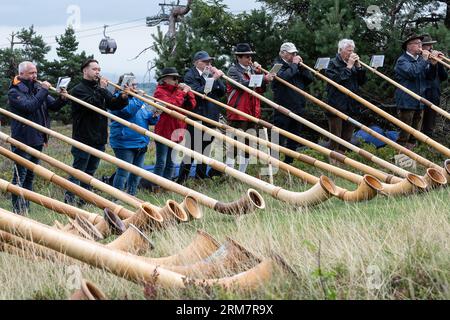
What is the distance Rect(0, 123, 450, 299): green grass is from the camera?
4.47 m

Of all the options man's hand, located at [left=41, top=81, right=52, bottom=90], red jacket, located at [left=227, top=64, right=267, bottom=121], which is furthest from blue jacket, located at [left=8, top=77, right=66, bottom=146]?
red jacket, located at [left=227, top=64, right=267, bottom=121]

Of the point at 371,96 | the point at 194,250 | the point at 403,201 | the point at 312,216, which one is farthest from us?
the point at 371,96

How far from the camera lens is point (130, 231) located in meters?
5.86

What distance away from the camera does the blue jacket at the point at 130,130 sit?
34.0 ft

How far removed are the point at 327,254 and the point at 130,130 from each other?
5.58 m

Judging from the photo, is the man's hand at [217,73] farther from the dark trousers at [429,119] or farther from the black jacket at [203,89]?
the dark trousers at [429,119]

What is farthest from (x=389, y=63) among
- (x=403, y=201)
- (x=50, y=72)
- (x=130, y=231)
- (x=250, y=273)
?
(x=50, y=72)

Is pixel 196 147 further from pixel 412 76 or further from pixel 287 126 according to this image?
pixel 412 76

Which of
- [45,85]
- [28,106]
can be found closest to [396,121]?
[45,85]

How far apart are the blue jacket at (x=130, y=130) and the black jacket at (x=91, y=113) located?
0.15 meters

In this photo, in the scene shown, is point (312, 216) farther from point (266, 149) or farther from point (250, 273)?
point (266, 149)

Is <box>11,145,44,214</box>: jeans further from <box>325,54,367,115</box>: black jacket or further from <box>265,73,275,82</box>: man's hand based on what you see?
<box>325,54,367,115</box>: black jacket

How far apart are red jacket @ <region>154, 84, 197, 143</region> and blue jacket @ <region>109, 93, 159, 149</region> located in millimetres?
344
